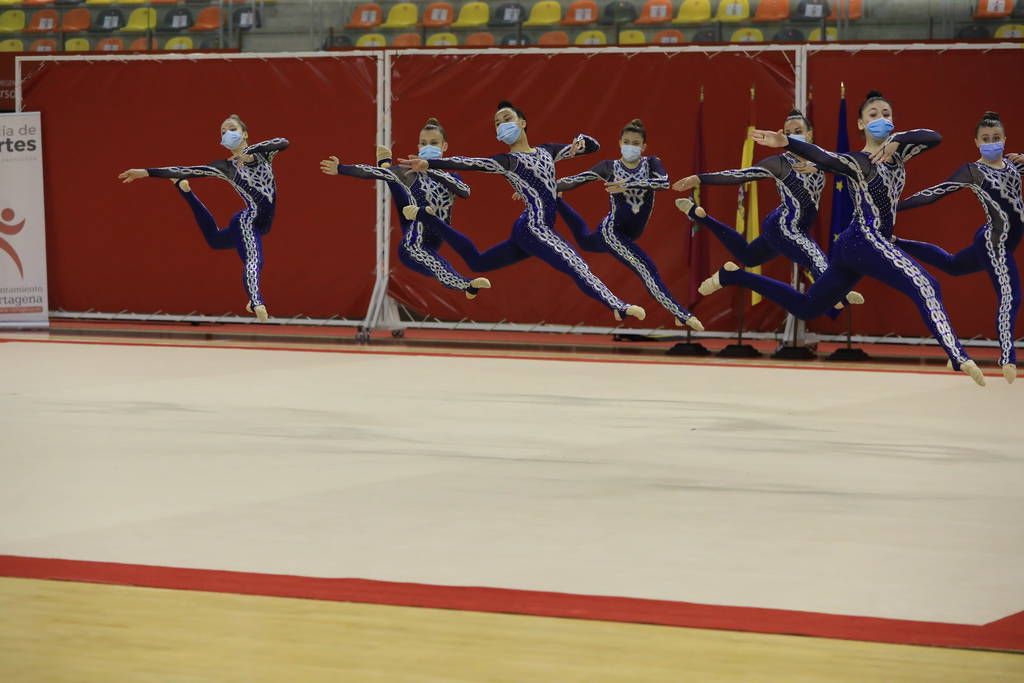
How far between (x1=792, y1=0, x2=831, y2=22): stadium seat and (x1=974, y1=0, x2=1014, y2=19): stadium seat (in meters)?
1.81

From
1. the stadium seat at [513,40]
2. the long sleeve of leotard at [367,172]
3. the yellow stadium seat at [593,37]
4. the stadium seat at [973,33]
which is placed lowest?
the long sleeve of leotard at [367,172]

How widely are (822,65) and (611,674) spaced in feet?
36.9

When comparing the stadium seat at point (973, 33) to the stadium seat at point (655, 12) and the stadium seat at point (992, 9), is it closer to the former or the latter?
the stadium seat at point (992, 9)

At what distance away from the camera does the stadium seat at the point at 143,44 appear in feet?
58.0

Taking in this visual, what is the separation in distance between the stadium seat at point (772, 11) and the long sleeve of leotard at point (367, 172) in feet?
18.6

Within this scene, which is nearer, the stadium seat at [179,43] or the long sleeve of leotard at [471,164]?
the long sleeve of leotard at [471,164]

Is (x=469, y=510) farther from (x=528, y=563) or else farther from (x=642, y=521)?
(x=528, y=563)

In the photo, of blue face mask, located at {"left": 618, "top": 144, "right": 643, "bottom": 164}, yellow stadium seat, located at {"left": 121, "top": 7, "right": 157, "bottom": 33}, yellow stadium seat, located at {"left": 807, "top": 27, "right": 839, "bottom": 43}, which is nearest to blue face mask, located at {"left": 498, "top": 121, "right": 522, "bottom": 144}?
blue face mask, located at {"left": 618, "top": 144, "right": 643, "bottom": 164}

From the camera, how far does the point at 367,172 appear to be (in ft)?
41.2

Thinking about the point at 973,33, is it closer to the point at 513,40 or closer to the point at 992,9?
the point at 992,9

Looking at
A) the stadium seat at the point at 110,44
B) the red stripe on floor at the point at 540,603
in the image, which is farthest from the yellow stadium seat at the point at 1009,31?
the red stripe on floor at the point at 540,603

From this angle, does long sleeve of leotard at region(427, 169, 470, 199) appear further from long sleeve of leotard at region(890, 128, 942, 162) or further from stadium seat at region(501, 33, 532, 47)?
stadium seat at region(501, 33, 532, 47)

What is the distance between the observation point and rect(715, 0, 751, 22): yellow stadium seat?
1672 cm

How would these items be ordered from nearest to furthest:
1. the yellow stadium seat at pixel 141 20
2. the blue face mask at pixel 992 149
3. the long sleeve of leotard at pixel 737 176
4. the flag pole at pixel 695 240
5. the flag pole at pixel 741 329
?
the blue face mask at pixel 992 149 < the long sleeve of leotard at pixel 737 176 < the flag pole at pixel 741 329 < the flag pole at pixel 695 240 < the yellow stadium seat at pixel 141 20
